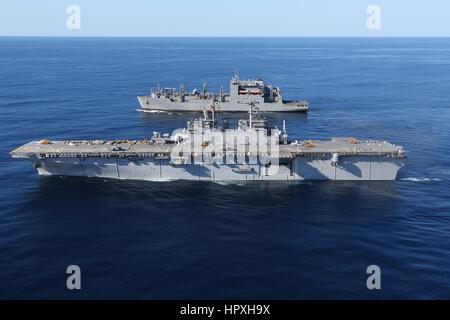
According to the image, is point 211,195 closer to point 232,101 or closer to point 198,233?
point 198,233

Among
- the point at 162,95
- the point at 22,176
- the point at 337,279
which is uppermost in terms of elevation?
the point at 162,95

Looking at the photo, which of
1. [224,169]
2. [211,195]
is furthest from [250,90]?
[211,195]

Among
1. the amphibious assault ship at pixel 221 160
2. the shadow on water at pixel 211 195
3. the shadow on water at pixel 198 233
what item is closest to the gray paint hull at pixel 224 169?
the amphibious assault ship at pixel 221 160

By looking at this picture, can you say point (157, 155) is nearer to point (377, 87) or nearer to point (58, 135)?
point (58, 135)

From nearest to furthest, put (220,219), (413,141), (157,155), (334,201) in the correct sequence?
1. (220,219)
2. (334,201)
3. (157,155)
4. (413,141)

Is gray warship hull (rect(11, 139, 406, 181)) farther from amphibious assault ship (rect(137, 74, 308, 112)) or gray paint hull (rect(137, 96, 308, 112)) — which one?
amphibious assault ship (rect(137, 74, 308, 112))

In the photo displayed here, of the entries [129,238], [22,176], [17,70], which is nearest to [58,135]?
[22,176]

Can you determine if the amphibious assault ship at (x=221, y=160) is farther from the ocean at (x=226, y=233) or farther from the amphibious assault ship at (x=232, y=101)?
the amphibious assault ship at (x=232, y=101)

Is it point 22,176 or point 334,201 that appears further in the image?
point 22,176
